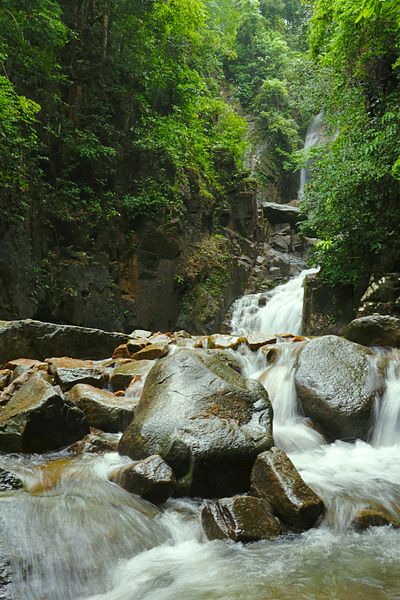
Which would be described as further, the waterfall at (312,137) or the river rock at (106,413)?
the waterfall at (312,137)

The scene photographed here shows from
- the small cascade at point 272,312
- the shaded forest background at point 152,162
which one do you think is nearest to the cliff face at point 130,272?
the shaded forest background at point 152,162

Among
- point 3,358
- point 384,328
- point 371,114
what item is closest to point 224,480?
point 384,328

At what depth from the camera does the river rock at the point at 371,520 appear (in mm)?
3666

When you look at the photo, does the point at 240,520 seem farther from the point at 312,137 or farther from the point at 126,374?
the point at 312,137

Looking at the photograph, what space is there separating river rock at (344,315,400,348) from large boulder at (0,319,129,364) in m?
4.68

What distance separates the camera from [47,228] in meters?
11.8

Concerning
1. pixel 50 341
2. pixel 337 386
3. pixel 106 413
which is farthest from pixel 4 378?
pixel 337 386

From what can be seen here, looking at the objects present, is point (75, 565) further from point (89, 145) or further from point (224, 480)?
point (89, 145)

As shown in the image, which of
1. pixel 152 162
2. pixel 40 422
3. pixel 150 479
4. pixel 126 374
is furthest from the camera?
pixel 152 162

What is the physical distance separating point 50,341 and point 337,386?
539cm

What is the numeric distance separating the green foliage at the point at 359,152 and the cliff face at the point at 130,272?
4507 millimetres

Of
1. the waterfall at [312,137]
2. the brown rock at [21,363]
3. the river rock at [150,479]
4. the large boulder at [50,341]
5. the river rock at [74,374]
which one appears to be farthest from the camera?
the waterfall at [312,137]

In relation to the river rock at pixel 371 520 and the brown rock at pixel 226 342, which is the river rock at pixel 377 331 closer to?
the brown rock at pixel 226 342

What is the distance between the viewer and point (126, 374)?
684 centimetres
